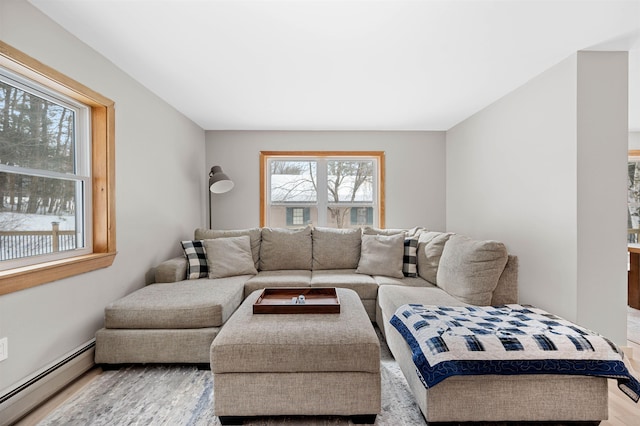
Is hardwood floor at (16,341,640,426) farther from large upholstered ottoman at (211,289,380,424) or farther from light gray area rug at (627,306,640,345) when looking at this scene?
large upholstered ottoman at (211,289,380,424)

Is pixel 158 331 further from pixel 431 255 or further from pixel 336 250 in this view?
pixel 431 255

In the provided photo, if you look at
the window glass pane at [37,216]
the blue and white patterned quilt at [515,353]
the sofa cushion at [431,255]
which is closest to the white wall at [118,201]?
the window glass pane at [37,216]

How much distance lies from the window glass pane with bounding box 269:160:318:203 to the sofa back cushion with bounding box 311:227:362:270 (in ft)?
2.92

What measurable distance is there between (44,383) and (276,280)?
5.77 feet

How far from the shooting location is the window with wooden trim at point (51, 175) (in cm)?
167

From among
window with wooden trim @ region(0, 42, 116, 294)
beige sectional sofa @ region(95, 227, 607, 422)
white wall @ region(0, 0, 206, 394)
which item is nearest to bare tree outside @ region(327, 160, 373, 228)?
beige sectional sofa @ region(95, 227, 607, 422)

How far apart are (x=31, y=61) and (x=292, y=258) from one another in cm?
266

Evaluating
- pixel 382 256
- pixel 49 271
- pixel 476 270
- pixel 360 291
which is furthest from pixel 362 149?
pixel 49 271

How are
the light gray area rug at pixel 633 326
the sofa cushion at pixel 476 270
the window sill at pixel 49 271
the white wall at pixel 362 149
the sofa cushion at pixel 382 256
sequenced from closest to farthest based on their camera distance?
1. the window sill at pixel 49 271
2. the sofa cushion at pixel 476 270
3. the light gray area rug at pixel 633 326
4. the sofa cushion at pixel 382 256
5. the white wall at pixel 362 149

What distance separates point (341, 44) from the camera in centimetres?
203

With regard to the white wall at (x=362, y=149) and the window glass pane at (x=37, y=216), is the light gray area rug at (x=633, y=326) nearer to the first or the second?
the white wall at (x=362, y=149)

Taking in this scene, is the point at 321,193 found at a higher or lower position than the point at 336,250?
higher

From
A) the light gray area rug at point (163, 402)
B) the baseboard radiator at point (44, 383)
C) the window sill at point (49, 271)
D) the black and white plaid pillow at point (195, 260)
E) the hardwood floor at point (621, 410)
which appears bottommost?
the hardwood floor at point (621, 410)

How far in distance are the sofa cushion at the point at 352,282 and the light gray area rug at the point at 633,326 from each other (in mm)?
2261
